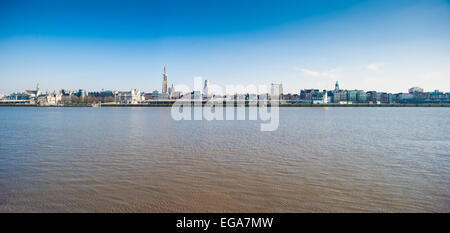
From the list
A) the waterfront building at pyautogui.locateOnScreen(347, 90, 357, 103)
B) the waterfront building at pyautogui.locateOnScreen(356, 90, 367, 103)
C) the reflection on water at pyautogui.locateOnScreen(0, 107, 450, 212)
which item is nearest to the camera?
the reflection on water at pyautogui.locateOnScreen(0, 107, 450, 212)

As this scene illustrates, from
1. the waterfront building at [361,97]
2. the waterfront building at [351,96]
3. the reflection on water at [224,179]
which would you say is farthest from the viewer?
the waterfront building at [361,97]

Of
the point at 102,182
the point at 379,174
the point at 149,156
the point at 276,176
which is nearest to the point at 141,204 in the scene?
the point at 102,182

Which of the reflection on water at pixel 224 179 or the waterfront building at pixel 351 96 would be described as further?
the waterfront building at pixel 351 96

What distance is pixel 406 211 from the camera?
596 cm

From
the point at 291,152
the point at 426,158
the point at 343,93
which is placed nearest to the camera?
the point at 426,158

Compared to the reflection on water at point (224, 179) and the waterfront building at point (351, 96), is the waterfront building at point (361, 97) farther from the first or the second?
the reflection on water at point (224, 179)

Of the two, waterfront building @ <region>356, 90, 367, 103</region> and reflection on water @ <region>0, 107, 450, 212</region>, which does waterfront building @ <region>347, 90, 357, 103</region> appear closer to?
waterfront building @ <region>356, 90, 367, 103</region>

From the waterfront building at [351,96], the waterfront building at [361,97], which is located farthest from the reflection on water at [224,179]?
the waterfront building at [361,97]

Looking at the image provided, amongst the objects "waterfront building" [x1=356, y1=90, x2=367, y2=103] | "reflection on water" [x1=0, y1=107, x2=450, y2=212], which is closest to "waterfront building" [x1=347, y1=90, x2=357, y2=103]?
"waterfront building" [x1=356, y1=90, x2=367, y2=103]

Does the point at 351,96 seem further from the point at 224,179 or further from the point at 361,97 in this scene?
the point at 224,179

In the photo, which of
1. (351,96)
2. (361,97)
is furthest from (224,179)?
(361,97)

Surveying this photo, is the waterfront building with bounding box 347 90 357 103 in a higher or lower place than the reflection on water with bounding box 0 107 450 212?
higher
